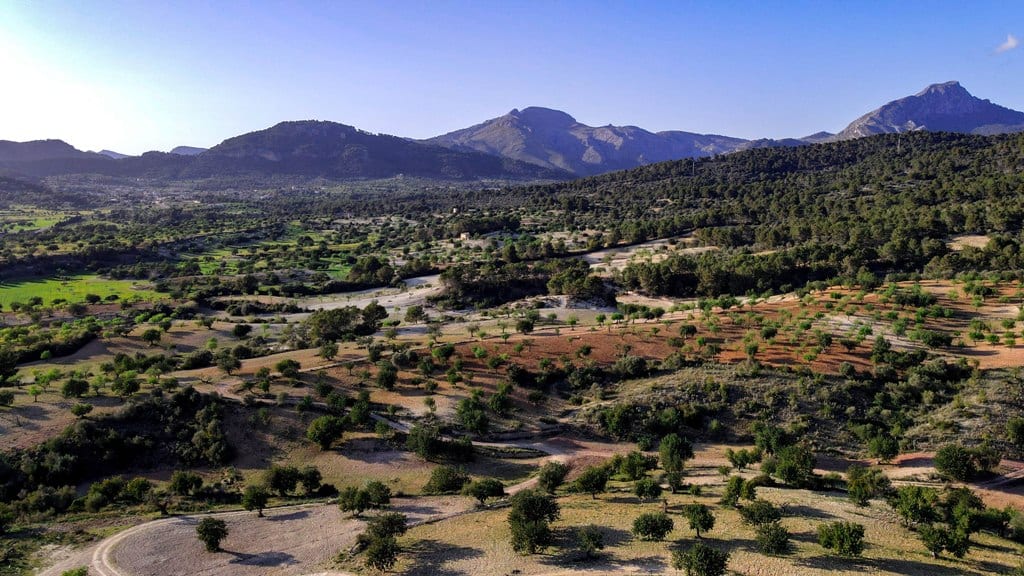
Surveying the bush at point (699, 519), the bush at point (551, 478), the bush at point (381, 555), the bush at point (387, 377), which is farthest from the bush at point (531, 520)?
the bush at point (387, 377)

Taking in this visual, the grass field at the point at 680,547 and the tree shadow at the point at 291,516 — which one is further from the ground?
the grass field at the point at 680,547

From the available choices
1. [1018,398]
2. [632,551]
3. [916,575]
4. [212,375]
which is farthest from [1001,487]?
[212,375]

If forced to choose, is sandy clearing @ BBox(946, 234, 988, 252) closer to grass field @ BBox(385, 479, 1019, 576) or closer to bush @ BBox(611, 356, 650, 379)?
bush @ BBox(611, 356, 650, 379)

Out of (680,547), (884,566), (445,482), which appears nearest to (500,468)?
(445,482)

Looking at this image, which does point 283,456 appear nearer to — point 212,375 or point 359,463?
point 359,463

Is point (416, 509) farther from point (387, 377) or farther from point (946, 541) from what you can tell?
point (946, 541)

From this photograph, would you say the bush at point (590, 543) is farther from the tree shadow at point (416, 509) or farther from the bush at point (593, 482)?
the tree shadow at point (416, 509)
